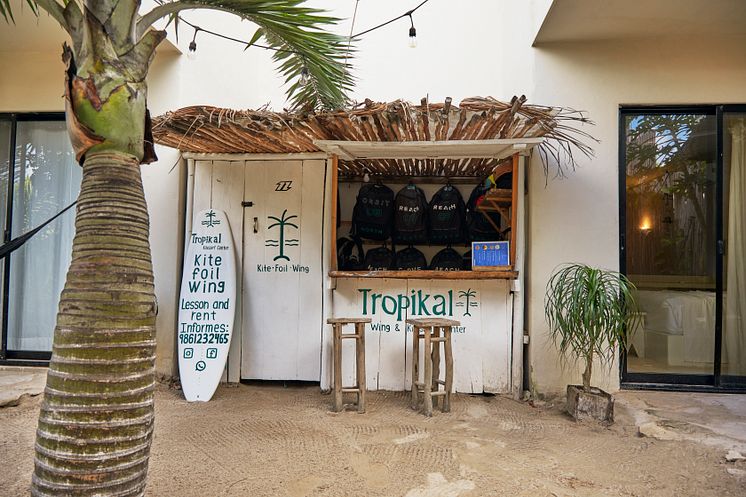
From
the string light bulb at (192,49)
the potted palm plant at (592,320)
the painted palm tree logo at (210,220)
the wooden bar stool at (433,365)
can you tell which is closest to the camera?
the potted palm plant at (592,320)

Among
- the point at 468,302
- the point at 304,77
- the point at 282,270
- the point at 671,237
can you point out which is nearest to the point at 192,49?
the point at 304,77

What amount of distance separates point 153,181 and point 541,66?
364 centimetres

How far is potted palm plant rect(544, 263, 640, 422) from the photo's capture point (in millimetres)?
3291

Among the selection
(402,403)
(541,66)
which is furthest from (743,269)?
(402,403)

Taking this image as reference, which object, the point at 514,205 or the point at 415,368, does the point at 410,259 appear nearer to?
the point at 514,205

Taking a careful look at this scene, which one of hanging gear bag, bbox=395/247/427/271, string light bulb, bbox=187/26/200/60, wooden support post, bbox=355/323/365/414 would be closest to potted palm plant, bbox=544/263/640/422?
wooden support post, bbox=355/323/365/414

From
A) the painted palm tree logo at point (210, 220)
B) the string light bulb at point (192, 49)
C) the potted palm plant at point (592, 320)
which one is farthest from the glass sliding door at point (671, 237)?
the string light bulb at point (192, 49)

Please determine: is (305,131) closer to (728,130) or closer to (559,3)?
(559,3)

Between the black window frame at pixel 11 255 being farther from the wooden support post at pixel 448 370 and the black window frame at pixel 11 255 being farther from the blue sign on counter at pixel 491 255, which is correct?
the blue sign on counter at pixel 491 255

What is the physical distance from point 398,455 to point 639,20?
12.2ft

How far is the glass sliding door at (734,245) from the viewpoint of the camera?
405 centimetres

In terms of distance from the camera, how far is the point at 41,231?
4617 mm

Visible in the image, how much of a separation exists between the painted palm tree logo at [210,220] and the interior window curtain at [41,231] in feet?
4.48

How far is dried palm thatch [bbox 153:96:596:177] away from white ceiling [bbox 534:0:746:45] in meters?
0.66
